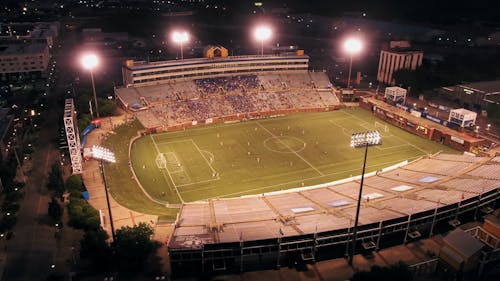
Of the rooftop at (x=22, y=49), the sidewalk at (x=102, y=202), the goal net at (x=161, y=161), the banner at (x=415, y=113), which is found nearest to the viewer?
the sidewalk at (x=102, y=202)

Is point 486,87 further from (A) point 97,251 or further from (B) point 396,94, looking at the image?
(A) point 97,251

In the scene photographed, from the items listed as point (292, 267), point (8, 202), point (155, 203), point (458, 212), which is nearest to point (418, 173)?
point (458, 212)

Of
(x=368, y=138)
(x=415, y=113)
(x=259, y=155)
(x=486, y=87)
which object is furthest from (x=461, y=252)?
(x=486, y=87)

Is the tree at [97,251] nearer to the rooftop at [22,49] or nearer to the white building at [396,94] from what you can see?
the white building at [396,94]

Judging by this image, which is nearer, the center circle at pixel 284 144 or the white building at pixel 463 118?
the center circle at pixel 284 144

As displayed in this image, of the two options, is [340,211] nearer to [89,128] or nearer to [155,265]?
[155,265]

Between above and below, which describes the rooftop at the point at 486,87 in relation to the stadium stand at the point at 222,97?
above

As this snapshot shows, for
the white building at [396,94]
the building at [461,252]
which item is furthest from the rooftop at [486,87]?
the building at [461,252]

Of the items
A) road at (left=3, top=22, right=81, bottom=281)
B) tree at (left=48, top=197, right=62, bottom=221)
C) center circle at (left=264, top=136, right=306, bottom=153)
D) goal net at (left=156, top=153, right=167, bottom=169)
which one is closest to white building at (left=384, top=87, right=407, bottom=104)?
center circle at (left=264, top=136, right=306, bottom=153)
